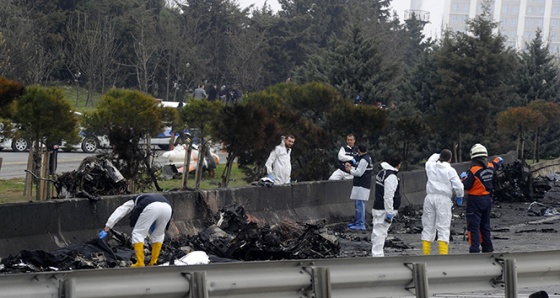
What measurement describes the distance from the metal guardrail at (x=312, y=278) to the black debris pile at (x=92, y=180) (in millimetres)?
8573

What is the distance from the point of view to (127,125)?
21984 millimetres

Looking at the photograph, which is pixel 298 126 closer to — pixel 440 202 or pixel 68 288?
pixel 440 202

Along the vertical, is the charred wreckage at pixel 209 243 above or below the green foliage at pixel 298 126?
below

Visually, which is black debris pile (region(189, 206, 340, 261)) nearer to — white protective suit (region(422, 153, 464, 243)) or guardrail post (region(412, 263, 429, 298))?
white protective suit (region(422, 153, 464, 243))

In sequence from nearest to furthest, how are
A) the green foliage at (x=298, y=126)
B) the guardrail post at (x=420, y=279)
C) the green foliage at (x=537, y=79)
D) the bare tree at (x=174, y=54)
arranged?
the guardrail post at (x=420, y=279) < the green foliage at (x=298, y=126) < the green foliage at (x=537, y=79) < the bare tree at (x=174, y=54)

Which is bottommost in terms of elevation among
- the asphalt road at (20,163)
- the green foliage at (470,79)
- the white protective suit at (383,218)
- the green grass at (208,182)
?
the asphalt road at (20,163)

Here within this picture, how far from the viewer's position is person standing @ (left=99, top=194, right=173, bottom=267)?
1398 centimetres

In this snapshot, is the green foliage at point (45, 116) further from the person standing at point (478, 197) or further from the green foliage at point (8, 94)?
the person standing at point (478, 197)

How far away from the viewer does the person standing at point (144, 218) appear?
45.9ft

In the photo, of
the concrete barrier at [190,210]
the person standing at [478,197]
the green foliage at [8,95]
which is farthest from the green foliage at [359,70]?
the person standing at [478,197]

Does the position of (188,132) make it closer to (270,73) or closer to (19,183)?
(19,183)

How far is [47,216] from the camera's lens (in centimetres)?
1454

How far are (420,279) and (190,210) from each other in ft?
26.2

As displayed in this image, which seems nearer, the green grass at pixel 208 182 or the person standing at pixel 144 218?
the person standing at pixel 144 218
